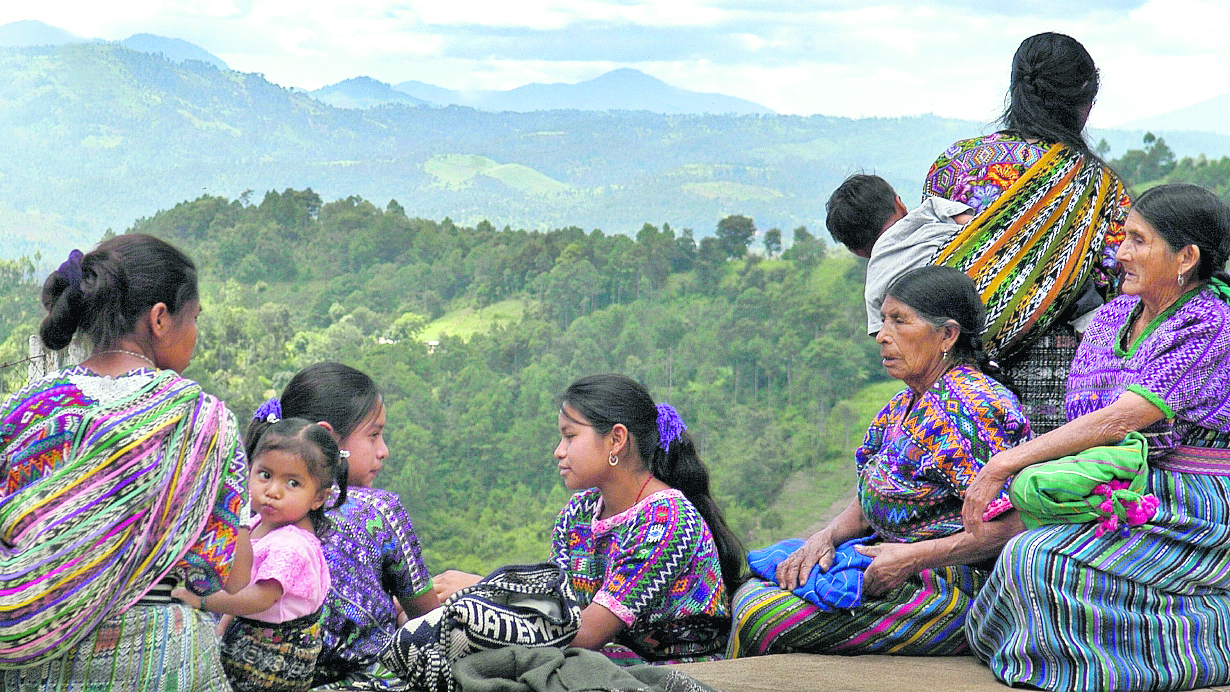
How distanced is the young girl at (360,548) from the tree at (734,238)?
32120 mm

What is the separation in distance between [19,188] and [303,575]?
57357 millimetres

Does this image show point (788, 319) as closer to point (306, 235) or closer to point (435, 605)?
point (306, 235)

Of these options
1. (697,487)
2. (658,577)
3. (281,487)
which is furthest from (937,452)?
(281,487)

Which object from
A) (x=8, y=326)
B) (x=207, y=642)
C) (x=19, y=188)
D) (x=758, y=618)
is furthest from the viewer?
(x=19, y=188)

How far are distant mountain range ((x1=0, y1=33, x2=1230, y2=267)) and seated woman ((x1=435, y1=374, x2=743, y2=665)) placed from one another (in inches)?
1652

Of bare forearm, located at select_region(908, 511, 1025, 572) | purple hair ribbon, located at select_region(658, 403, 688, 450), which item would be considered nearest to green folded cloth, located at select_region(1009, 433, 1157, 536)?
bare forearm, located at select_region(908, 511, 1025, 572)

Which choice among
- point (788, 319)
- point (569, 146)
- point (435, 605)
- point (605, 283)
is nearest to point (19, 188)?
point (569, 146)

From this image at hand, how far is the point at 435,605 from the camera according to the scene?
2.94 metres

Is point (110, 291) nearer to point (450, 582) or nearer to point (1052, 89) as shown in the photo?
point (450, 582)

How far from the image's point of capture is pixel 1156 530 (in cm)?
253

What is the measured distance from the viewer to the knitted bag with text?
2.52 meters

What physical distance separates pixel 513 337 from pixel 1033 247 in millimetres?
30365

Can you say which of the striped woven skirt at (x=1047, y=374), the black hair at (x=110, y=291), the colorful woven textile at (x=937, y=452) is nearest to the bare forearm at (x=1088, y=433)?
the colorful woven textile at (x=937, y=452)

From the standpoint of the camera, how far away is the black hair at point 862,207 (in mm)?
3316
